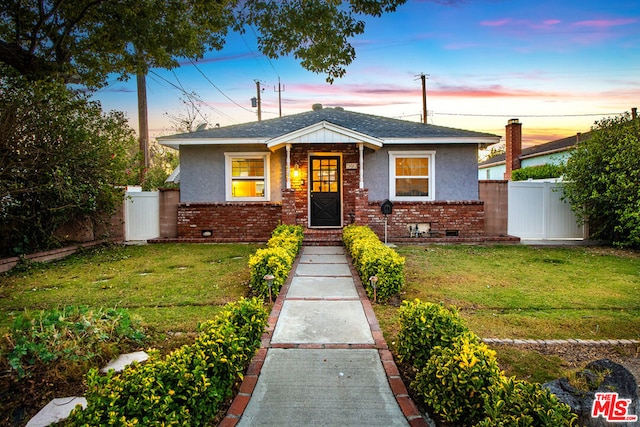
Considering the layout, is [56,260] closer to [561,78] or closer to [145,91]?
[145,91]

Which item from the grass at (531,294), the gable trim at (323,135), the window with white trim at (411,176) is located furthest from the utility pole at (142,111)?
the grass at (531,294)

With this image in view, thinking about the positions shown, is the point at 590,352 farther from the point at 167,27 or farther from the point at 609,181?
the point at 167,27

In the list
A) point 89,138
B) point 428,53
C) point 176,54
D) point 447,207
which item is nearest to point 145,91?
point 89,138

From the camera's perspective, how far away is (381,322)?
4562mm

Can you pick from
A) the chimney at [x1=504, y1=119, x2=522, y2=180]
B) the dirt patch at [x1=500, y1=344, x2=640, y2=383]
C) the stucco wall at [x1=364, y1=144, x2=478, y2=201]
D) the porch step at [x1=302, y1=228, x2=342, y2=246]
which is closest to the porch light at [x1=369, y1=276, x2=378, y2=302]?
the dirt patch at [x1=500, y1=344, x2=640, y2=383]

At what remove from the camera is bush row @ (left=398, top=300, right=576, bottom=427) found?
2.07 m

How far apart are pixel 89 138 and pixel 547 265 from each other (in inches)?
432

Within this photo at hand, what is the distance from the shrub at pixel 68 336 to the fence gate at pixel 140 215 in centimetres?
846

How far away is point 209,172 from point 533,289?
9.97 meters

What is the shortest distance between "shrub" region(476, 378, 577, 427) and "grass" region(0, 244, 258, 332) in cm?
332

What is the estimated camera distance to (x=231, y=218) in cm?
1192

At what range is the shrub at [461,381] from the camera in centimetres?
245

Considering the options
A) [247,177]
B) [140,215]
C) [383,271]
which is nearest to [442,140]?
[247,177]

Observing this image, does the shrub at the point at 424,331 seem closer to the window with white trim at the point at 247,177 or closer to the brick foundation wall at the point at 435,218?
the brick foundation wall at the point at 435,218
